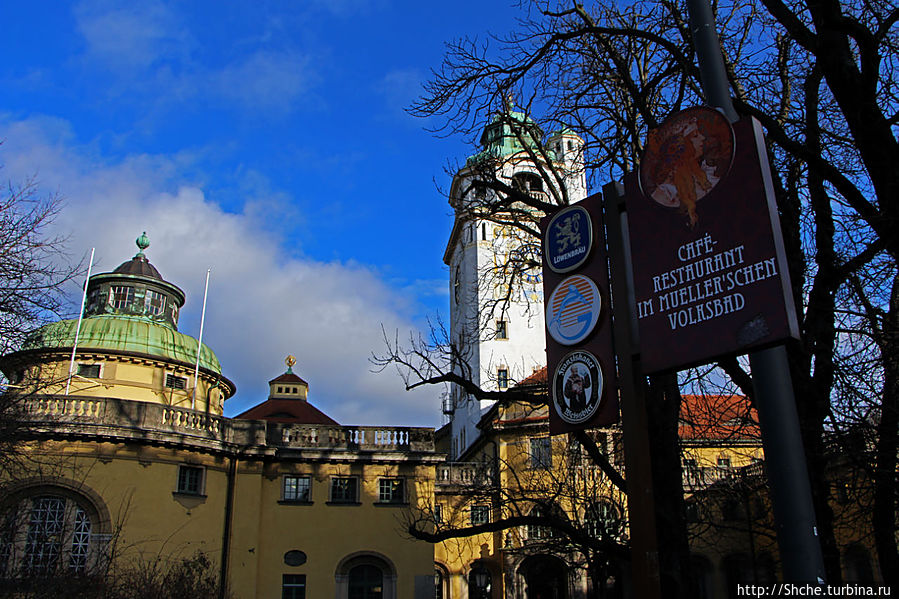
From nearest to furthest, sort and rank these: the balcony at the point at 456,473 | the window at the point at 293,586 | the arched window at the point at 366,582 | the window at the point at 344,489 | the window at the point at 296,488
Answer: the window at the point at 293,586
the arched window at the point at 366,582
the window at the point at 296,488
the window at the point at 344,489
the balcony at the point at 456,473

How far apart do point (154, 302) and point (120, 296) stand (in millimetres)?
1783

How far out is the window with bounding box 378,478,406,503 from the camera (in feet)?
101

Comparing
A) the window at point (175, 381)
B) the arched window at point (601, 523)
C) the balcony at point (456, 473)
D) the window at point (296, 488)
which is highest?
the window at point (175, 381)

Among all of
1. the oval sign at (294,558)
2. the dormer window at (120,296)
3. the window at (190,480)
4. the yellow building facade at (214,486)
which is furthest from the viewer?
the dormer window at (120,296)

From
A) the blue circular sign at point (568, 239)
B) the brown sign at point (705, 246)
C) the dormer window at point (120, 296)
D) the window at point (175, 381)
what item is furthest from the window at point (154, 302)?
the brown sign at point (705, 246)

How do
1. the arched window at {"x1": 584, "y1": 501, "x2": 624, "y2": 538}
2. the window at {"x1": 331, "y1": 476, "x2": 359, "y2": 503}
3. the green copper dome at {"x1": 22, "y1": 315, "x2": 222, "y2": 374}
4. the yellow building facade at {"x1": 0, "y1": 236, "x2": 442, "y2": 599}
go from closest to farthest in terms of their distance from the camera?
1. the arched window at {"x1": 584, "y1": 501, "x2": 624, "y2": 538}
2. the yellow building facade at {"x1": 0, "y1": 236, "x2": 442, "y2": 599}
3. the window at {"x1": 331, "y1": 476, "x2": 359, "y2": 503}
4. the green copper dome at {"x1": 22, "y1": 315, "x2": 222, "y2": 374}

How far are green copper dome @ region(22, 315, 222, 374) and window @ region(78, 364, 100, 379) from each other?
795 mm

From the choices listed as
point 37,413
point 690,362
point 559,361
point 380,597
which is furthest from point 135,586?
point 690,362

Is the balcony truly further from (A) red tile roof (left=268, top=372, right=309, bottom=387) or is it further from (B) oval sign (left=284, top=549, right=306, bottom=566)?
(A) red tile roof (left=268, top=372, right=309, bottom=387)

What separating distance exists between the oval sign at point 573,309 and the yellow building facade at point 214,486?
19.3m

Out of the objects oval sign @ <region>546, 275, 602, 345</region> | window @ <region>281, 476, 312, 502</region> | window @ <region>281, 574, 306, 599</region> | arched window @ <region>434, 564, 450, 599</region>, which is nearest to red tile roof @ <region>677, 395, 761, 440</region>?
oval sign @ <region>546, 275, 602, 345</region>

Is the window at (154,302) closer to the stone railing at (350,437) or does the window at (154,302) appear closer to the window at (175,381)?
the window at (175,381)

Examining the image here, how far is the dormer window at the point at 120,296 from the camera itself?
3994cm

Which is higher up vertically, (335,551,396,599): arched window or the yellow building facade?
the yellow building facade
